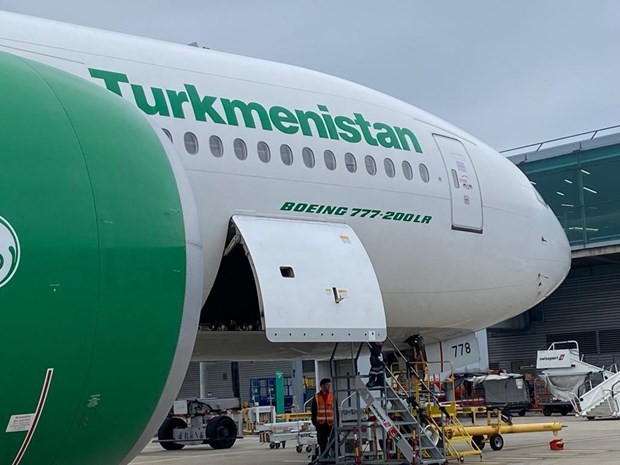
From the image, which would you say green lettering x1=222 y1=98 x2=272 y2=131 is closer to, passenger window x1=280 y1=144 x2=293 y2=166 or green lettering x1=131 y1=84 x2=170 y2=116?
passenger window x1=280 y1=144 x2=293 y2=166

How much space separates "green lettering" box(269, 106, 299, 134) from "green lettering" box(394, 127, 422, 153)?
7.08ft

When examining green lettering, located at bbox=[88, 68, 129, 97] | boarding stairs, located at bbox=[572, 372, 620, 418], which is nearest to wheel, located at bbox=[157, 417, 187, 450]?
boarding stairs, located at bbox=[572, 372, 620, 418]

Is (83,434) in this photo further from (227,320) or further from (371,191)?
(371,191)

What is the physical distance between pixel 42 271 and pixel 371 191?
24.2 feet

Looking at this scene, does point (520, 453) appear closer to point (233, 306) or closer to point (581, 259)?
point (233, 306)

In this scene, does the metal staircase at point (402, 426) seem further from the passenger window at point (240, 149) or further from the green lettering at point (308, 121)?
the passenger window at point (240, 149)

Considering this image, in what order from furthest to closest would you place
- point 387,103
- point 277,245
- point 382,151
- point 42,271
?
point 387,103
point 382,151
point 277,245
point 42,271

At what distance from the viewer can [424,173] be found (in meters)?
13.4

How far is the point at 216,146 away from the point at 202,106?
484mm

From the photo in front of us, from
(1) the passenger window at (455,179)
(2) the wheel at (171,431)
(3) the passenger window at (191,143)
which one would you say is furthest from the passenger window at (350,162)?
(2) the wheel at (171,431)

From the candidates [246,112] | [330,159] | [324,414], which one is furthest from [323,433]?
[246,112]

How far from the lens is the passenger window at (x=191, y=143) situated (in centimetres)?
1038

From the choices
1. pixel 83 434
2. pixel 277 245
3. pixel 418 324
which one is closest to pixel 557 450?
pixel 418 324

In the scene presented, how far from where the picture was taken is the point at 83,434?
5.96m
